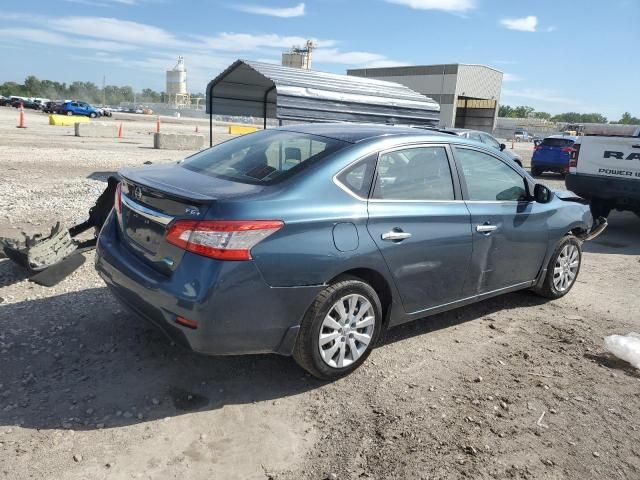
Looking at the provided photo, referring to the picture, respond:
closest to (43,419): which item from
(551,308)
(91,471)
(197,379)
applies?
(91,471)

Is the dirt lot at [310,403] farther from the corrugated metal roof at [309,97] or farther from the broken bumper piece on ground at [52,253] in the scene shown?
the corrugated metal roof at [309,97]

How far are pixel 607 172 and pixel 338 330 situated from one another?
7.11 metres

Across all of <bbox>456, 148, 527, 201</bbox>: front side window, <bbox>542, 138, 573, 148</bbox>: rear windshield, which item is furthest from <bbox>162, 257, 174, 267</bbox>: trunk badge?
<bbox>542, 138, 573, 148</bbox>: rear windshield

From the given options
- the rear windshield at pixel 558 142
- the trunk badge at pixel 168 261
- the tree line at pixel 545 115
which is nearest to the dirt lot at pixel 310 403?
the trunk badge at pixel 168 261

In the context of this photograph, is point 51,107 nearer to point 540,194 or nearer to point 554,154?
point 554,154

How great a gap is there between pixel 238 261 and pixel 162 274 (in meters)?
0.54

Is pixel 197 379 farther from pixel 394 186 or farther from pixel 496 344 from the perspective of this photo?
pixel 496 344

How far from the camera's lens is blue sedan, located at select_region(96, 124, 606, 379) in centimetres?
301

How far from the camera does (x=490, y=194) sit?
4.48 meters

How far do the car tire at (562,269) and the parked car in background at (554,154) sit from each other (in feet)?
47.8

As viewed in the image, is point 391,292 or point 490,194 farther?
point 490,194

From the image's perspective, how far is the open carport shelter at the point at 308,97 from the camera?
1084 cm

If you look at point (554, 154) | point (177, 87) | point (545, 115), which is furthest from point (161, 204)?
point (545, 115)

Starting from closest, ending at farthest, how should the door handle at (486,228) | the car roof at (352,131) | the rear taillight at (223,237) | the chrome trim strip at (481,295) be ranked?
the rear taillight at (223,237) < the car roof at (352,131) < the chrome trim strip at (481,295) < the door handle at (486,228)
